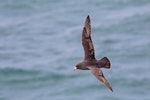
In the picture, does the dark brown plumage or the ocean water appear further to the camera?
the ocean water

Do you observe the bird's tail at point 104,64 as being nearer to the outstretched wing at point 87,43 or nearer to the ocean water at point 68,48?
the outstretched wing at point 87,43

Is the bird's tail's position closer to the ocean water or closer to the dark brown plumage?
the dark brown plumage

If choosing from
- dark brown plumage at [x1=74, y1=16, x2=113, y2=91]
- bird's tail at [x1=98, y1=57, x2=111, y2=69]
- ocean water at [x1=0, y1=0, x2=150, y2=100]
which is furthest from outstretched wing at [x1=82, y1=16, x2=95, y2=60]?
ocean water at [x1=0, y1=0, x2=150, y2=100]

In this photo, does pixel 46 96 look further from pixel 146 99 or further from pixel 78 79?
pixel 146 99

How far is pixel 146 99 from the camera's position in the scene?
837 inches

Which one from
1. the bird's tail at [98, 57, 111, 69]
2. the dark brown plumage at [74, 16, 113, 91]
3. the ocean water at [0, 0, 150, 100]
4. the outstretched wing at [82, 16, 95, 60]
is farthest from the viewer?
the ocean water at [0, 0, 150, 100]

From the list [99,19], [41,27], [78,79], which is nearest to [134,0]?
[99,19]

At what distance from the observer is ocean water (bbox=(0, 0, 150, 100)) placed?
2241 centimetres

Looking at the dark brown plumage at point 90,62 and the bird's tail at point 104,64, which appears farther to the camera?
the bird's tail at point 104,64

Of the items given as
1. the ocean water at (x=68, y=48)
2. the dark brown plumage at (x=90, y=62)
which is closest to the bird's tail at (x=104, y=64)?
the dark brown plumage at (x=90, y=62)

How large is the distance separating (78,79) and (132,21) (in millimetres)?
4149

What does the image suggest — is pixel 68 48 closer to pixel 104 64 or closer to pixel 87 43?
pixel 87 43

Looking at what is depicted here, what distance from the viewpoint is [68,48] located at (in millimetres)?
24781

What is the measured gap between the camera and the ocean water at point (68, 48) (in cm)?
2241
